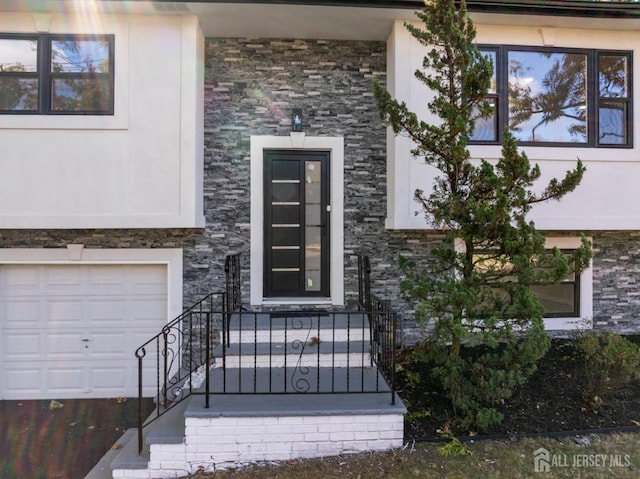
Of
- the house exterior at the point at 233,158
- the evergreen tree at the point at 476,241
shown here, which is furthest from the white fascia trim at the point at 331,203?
the evergreen tree at the point at 476,241

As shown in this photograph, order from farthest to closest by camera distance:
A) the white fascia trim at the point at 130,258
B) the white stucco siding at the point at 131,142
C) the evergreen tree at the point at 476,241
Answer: the white fascia trim at the point at 130,258 → the white stucco siding at the point at 131,142 → the evergreen tree at the point at 476,241

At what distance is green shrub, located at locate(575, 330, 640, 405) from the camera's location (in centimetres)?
402

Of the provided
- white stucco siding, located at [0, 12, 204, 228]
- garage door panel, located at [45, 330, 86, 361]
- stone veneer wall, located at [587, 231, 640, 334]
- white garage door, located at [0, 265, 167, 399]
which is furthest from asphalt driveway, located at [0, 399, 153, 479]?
stone veneer wall, located at [587, 231, 640, 334]

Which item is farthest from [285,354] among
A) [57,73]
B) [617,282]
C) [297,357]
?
[617,282]

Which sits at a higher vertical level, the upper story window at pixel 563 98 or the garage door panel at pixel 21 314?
the upper story window at pixel 563 98

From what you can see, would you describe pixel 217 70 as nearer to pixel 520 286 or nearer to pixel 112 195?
pixel 112 195

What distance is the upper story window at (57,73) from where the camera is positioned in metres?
5.10

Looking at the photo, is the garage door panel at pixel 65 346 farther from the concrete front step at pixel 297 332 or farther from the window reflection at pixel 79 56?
the window reflection at pixel 79 56

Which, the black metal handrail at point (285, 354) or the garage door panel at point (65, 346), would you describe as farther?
the garage door panel at point (65, 346)

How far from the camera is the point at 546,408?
4098mm

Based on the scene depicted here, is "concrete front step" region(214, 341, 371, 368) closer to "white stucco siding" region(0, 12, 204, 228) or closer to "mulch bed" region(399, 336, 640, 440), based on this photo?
"mulch bed" region(399, 336, 640, 440)

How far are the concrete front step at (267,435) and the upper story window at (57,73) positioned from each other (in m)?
4.00

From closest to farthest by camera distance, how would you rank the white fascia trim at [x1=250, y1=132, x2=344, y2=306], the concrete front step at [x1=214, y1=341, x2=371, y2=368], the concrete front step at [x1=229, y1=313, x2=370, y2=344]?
the concrete front step at [x1=214, y1=341, x2=371, y2=368], the concrete front step at [x1=229, y1=313, x2=370, y2=344], the white fascia trim at [x1=250, y1=132, x2=344, y2=306]

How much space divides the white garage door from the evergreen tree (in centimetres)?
378
